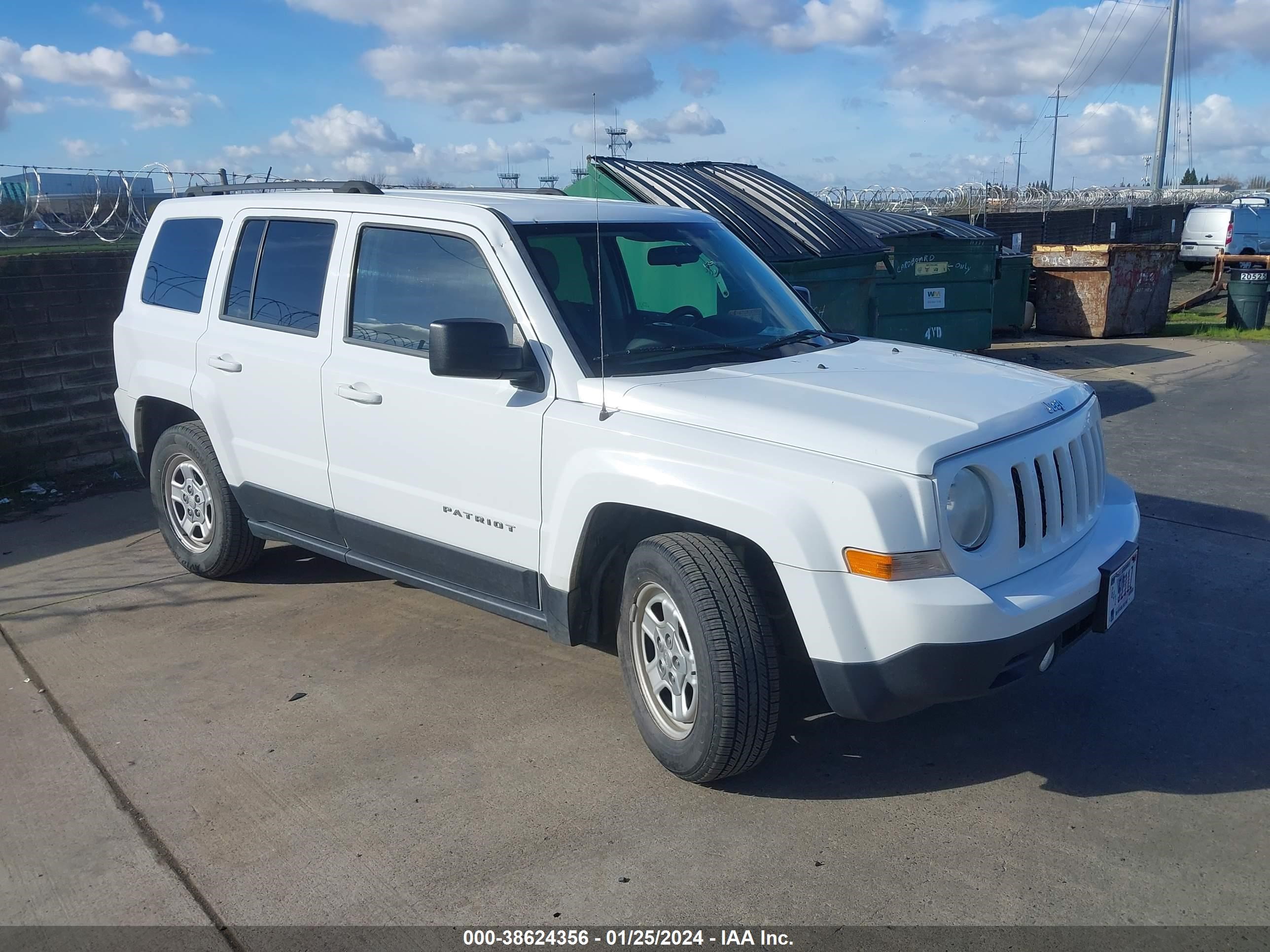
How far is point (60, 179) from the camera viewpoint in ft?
44.0

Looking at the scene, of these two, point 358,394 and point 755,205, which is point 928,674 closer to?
point 358,394

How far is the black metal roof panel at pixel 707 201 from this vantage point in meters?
9.03

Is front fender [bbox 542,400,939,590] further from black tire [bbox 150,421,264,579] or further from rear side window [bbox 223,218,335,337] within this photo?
black tire [bbox 150,421,264,579]

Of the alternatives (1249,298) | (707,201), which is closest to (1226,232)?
(1249,298)

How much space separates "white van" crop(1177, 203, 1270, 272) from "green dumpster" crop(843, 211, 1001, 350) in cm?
1597

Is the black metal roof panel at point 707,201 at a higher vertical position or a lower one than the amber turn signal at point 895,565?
higher

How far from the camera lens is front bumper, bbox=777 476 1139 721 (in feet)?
10.6

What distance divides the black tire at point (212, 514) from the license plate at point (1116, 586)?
158 inches

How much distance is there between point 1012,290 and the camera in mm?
15539

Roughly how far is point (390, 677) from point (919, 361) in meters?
2.59

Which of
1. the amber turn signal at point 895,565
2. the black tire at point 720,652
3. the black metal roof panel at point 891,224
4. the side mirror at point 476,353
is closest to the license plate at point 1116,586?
the amber turn signal at point 895,565

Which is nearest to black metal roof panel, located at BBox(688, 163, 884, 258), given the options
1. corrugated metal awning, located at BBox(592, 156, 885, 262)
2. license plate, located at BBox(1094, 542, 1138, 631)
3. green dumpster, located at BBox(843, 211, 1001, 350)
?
corrugated metal awning, located at BBox(592, 156, 885, 262)

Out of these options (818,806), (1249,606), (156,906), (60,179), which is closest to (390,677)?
(156,906)

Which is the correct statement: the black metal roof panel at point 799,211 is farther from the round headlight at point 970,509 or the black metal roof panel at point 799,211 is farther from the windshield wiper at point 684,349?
the round headlight at point 970,509
